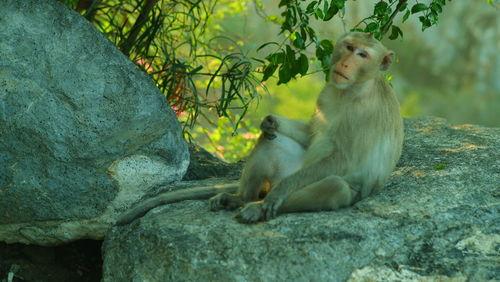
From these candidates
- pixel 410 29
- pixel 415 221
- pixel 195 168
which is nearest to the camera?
pixel 415 221

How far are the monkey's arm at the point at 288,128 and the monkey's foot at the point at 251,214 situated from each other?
638 millimetres

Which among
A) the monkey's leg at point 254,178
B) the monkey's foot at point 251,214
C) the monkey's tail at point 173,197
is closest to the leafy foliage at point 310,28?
the monkey's leg at point 254,178

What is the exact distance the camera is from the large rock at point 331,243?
3184mm

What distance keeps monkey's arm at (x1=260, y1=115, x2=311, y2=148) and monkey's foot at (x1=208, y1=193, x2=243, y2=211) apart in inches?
19.2

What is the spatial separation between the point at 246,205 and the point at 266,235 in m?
0.31

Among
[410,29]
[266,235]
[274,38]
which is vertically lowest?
[266,235]

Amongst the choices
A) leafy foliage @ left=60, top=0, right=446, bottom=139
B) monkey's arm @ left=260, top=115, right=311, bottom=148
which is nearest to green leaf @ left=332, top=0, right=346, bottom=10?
leafy foliage @ left=60, top=0, right=446, bottom=139

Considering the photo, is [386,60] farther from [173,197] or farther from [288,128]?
[173,197]

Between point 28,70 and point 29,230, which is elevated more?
point 28,70

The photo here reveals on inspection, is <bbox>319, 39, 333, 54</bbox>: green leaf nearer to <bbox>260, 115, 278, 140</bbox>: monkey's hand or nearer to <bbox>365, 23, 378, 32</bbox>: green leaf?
<bbox>365, 23, 378, 32</bbox>: green leaf

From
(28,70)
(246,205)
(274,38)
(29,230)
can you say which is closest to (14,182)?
(29,230)

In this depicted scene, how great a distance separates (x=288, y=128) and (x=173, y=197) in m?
0.83

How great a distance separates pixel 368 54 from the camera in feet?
12.4

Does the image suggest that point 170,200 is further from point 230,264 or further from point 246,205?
point 230,264
